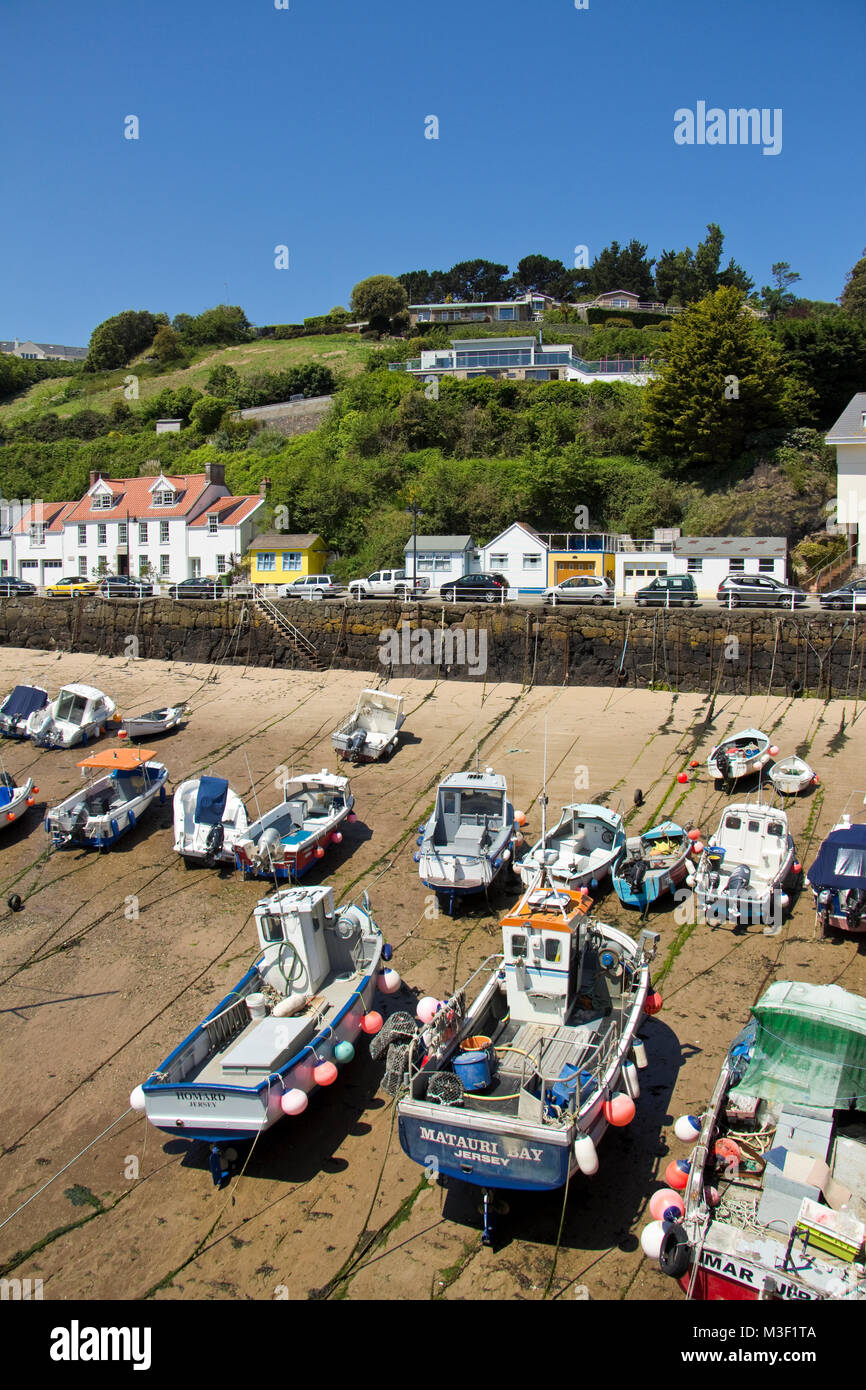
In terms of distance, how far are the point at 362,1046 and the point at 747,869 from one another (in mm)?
6804

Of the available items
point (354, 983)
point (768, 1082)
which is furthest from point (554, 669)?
point (768, 1082)

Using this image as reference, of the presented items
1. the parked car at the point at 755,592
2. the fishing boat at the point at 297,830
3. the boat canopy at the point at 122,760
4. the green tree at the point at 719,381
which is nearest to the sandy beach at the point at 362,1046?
the fishing boat at the point at 297,830

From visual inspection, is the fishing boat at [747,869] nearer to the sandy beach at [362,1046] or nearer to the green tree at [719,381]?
the sandy beach at [362,1046]

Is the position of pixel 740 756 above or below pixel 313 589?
below

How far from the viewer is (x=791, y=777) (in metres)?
18.0

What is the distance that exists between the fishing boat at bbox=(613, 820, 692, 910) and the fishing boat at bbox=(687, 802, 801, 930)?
337 millimetres

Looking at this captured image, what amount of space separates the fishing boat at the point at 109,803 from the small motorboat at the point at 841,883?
12720 millimetres

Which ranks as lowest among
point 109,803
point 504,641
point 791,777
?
point 109,803

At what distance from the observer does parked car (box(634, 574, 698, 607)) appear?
2803cm

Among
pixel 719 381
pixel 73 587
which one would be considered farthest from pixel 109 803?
pixel 719 381

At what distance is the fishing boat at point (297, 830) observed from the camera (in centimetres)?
1597

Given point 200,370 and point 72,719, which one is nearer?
point 72,719

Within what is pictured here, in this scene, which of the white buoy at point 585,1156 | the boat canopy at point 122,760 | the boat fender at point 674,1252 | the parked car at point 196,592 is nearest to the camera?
the boat fender at point 674,1252

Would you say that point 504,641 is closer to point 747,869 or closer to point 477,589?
point 477,589
